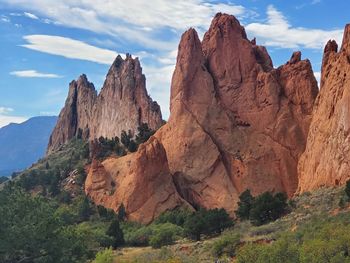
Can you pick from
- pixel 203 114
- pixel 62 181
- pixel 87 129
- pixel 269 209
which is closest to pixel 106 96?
pixel 87 129

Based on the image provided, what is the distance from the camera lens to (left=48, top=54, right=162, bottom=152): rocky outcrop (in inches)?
4026

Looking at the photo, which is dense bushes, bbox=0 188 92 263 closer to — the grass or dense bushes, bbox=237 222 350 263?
the grass

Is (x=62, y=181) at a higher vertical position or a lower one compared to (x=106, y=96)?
lower

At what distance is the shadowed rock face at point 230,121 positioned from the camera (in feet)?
235

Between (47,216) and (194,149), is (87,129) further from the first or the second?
(47,216)

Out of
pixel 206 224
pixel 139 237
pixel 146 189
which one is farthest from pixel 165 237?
pixel 146 189

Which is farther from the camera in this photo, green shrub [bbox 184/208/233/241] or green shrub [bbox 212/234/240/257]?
green shrub [bbox 184/208/233/241]

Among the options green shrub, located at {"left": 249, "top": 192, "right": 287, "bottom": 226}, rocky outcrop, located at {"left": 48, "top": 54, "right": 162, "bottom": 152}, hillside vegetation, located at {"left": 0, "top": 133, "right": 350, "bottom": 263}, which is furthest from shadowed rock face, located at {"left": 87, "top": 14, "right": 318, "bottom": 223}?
rocky outcrop, located at {"left": 48, "top": 54, "right": 162, "bottom": 152}

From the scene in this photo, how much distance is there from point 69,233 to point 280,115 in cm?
4734

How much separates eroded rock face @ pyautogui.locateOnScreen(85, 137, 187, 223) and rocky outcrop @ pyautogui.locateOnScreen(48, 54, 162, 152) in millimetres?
26491

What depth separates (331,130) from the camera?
55844 millimetres

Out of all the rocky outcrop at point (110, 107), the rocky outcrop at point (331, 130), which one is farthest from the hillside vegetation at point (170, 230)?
the rocky outcrop at point (110, 107)

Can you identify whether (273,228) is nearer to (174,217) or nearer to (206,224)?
(206,224)

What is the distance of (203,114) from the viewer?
249 feet
